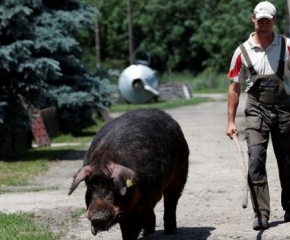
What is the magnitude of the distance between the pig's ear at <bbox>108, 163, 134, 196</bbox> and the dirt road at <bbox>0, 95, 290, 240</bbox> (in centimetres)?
155

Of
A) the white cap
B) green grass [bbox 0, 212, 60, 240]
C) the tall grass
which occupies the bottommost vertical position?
the tall grass

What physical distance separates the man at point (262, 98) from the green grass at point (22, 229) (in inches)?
77.6

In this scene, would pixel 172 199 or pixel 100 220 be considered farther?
pixel 172 199

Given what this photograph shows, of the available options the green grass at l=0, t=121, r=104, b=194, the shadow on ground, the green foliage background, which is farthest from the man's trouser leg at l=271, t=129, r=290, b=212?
the green foliage background

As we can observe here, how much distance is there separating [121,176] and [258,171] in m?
1.87

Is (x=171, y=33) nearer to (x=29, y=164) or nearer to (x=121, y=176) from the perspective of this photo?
(x=29, y=164)

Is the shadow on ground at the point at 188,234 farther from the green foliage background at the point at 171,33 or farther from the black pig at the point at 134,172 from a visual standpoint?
the green foliage background at the point at 171,33

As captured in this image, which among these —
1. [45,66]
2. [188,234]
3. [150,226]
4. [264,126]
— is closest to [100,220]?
[150,226]

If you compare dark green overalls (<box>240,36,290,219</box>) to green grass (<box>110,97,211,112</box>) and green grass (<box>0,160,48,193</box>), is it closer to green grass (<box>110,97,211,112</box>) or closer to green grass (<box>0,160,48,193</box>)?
green grass (<box>0,160,48,193</box>)

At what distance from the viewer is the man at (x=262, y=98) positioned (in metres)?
9.62

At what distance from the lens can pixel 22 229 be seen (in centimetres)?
1002

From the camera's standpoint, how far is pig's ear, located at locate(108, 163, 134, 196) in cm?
816

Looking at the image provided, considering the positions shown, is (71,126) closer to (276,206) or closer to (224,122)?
(224,122)

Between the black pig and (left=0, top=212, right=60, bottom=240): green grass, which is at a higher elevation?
the black pig
